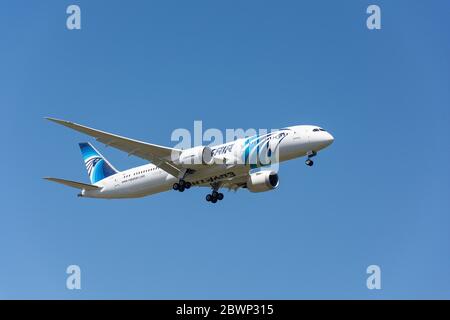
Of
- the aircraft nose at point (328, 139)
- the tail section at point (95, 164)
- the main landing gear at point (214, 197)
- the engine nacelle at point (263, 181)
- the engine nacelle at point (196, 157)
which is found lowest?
the main landing gear at point (214, 197)

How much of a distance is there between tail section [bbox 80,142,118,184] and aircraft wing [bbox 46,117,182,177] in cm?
854

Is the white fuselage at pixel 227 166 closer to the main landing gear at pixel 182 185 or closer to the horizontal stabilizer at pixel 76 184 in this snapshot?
the main landing gear at pixel 182 185

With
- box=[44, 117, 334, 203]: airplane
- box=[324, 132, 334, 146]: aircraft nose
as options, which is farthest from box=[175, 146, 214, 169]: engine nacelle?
box=[324, 132, 334, 146]: aircraft nose

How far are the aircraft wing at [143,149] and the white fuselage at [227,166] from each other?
3.58ft

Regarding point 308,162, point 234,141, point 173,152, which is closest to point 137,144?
point 173,152

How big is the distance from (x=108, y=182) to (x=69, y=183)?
3.14 metres

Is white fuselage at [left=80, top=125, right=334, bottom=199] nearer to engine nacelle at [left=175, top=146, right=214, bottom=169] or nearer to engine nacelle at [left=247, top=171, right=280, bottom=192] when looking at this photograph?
engine nacelle at [left=175, top=146, right=214, bottom=169]

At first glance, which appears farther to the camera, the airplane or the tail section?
the tail section

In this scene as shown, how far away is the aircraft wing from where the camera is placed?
5322cm

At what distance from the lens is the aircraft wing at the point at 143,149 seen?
5322cm

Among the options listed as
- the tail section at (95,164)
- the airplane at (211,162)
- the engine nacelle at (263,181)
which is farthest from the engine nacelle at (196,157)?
the tail section at (95,164)

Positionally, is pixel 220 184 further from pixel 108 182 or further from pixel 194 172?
pixel 108 182

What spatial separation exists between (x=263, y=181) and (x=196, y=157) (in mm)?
6512

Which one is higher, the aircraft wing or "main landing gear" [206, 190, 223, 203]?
the aircraft wing
